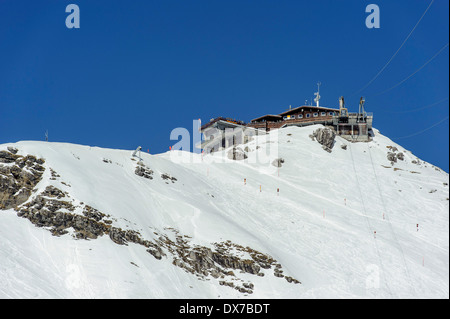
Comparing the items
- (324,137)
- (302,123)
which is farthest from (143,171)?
(302,123)

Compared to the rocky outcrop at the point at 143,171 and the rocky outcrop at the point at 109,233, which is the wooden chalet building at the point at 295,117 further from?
the rocky outcrop at the point at 109,233

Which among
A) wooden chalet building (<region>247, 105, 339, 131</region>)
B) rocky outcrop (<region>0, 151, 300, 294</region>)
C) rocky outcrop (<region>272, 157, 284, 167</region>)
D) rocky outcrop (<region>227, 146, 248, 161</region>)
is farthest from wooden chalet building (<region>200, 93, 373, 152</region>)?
rocky outcrop (<region>0, 151, 300, 294</region>)

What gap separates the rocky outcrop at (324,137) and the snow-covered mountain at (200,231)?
16.3 meters

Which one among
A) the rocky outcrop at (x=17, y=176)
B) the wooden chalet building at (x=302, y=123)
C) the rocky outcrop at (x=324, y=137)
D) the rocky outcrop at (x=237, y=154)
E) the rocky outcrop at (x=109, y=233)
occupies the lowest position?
the rocky outcrop at (x=109, y=233)

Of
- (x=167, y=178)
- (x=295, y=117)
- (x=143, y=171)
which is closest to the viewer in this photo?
(x=143, y=171)

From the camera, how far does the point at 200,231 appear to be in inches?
1714

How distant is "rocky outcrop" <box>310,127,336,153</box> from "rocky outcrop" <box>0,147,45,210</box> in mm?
54707

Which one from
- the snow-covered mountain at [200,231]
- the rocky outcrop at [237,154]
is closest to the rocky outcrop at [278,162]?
the rocky outcrop at [237,154]

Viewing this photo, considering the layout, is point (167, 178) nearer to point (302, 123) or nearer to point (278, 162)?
point (278, 162)

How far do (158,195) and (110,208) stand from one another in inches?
363

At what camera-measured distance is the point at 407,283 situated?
121 ft

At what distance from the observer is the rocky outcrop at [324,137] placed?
85.9 meters

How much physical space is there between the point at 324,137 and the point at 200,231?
4860 centimetres

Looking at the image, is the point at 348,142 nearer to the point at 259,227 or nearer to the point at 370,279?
the point at 259,227
